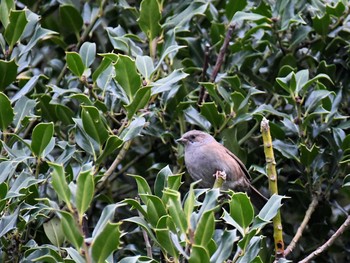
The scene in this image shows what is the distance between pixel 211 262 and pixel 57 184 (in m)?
0.66

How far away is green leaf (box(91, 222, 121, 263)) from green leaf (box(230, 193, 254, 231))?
621mm

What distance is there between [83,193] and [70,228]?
0.14 meters

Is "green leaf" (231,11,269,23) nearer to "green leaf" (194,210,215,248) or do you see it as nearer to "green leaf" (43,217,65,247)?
"green leaf" (43,217,65,247)

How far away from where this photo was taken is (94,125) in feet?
13.1

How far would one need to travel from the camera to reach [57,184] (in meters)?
2.88

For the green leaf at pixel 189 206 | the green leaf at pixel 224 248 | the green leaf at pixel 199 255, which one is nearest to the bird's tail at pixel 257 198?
the green leaf at pixel 224 248

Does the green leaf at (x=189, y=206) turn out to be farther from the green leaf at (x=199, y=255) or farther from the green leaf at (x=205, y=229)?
the green leaf at (x=199, y=255)

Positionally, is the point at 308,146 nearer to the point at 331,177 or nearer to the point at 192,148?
the point at 331,177

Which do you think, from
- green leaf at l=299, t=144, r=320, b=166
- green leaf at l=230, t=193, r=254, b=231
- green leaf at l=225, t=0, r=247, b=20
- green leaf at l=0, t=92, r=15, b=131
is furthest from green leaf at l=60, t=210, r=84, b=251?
green leaf at l=225, t=0, r=247, b=20

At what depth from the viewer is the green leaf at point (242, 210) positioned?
10.9 ft

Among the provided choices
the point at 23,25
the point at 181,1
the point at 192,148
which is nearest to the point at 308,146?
the point at 192,148

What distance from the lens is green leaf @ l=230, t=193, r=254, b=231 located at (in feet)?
10.9

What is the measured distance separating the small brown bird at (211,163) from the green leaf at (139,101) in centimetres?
81

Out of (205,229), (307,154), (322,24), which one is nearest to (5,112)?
(205,229)
